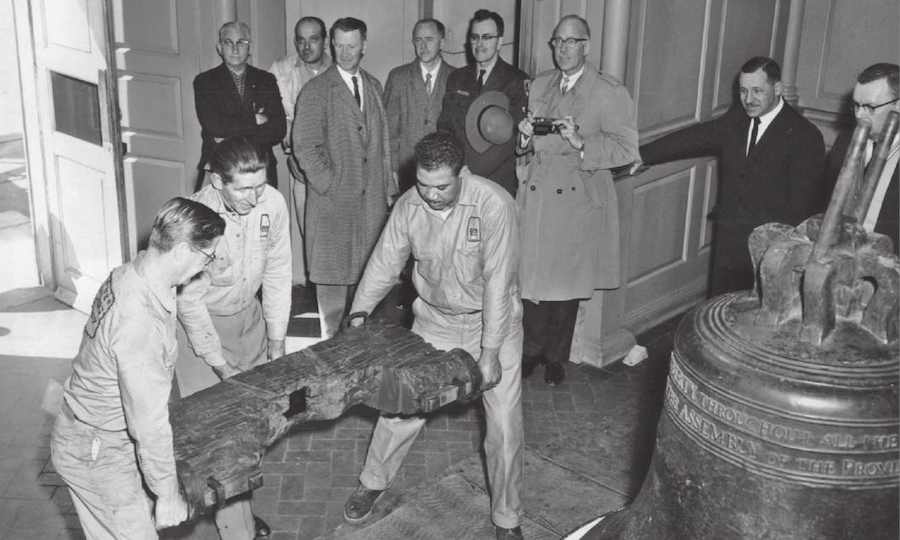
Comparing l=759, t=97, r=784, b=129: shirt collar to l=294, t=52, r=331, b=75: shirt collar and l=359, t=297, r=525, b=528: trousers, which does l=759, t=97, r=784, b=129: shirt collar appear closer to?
l=359, t=297, r=525, b=528: trousers

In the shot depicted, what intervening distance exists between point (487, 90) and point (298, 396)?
3.58m

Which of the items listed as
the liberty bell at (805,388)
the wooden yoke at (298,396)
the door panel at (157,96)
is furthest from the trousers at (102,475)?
the door panel at (157,96)

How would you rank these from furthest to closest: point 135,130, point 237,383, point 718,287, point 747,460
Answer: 1. point 135,130
2. point 718,287
3. point 237,383
4. point 747,460

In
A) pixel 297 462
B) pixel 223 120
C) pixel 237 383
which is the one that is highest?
pixel 223 120

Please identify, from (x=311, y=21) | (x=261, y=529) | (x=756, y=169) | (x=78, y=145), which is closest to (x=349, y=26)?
(x=311, y=21)

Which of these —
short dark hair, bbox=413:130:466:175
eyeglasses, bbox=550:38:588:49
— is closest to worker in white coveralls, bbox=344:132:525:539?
short dark hair, bbox=413:130:466:175

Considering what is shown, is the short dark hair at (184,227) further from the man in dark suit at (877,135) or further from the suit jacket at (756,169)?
the suit jacket at (756,169)

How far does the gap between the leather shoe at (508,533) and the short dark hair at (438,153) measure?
1859mm

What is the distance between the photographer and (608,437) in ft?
20.0

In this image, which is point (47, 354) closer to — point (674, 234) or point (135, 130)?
point (135, 130)

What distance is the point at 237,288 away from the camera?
4.84 m

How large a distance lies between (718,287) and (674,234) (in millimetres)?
1380

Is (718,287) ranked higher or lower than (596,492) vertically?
higher

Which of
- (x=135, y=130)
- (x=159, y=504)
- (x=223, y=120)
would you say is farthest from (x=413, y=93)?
(x=159, y=504)
